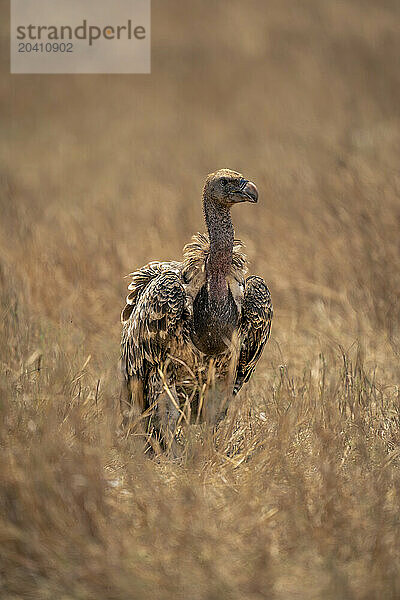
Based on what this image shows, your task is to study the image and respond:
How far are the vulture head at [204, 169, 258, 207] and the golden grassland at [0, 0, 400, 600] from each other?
1.11m

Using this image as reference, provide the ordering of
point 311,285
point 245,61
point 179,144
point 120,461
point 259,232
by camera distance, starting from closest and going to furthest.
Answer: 1. point 120,461
2. point 311,285
3. point 259,232
4. point 179,144
5. point 245,61

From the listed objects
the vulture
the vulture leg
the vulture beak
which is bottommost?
the vulture leg

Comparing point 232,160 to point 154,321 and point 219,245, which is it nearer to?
point 219,245

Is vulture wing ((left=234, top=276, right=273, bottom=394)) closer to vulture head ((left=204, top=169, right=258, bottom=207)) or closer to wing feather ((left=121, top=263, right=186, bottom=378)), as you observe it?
wing feather ((left=121, top=263, right=186, bottom=378))

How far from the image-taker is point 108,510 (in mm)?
4129

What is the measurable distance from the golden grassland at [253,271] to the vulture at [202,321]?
31 cm

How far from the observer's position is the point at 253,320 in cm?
562

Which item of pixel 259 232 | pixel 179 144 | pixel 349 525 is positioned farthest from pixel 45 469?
pixel 179 144

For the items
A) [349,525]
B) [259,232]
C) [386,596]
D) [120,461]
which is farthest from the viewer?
[259,232]

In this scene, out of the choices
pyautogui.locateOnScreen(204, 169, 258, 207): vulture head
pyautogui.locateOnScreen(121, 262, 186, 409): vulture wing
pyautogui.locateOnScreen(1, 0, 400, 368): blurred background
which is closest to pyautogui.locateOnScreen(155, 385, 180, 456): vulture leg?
pyautogui.locateOnScreen(121, 262, 186, 409): vulture wing

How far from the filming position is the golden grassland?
13.3 ft

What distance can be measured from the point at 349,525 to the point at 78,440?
1241 millimetres

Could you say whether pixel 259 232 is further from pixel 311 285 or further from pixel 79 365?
pixel 79 365

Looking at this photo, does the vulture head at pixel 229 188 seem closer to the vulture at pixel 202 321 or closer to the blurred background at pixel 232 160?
the vulture at pixel 202 321
